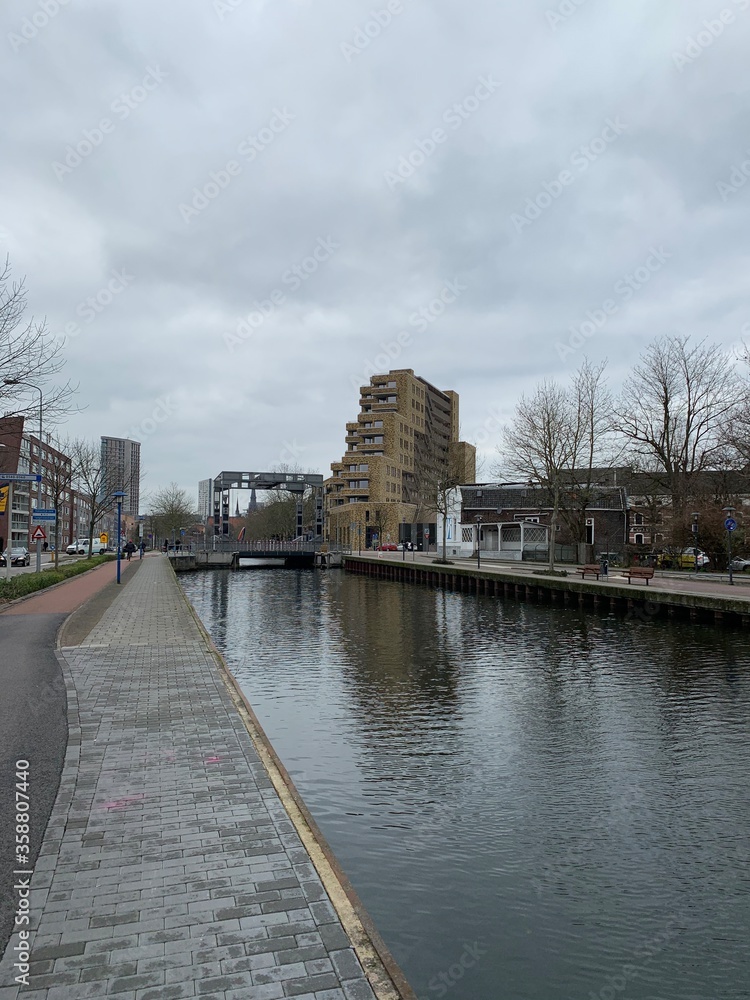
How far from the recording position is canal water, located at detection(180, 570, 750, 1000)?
518 cm

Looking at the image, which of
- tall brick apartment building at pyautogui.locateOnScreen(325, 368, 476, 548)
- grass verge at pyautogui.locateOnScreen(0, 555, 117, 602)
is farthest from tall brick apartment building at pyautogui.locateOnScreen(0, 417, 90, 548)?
tall brick apartment building at pyautogui.locateOnScreen(325, 368, 476, 548)

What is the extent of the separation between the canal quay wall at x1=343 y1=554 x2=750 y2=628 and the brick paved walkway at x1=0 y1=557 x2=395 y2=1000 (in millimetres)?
18461

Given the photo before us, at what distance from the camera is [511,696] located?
1299cm

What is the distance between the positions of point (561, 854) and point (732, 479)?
46.6 metres

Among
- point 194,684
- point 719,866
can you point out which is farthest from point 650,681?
point 194,684

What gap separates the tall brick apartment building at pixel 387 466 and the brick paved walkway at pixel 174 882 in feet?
229

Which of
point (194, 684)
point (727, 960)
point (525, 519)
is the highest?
point (525, 519)

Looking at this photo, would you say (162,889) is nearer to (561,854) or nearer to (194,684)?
(561,854)

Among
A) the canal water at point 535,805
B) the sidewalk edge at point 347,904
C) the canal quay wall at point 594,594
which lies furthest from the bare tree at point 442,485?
the sidewalk edge at point 347,904

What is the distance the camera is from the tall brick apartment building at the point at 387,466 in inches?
3464

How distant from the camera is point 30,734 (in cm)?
814

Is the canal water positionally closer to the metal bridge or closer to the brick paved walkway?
the brick paved walkway

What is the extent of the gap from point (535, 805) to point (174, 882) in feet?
14.7

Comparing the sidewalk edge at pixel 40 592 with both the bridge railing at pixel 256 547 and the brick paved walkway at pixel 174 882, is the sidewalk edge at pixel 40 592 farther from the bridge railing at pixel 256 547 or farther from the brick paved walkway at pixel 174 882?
the bridge railing at pixel 256 547
